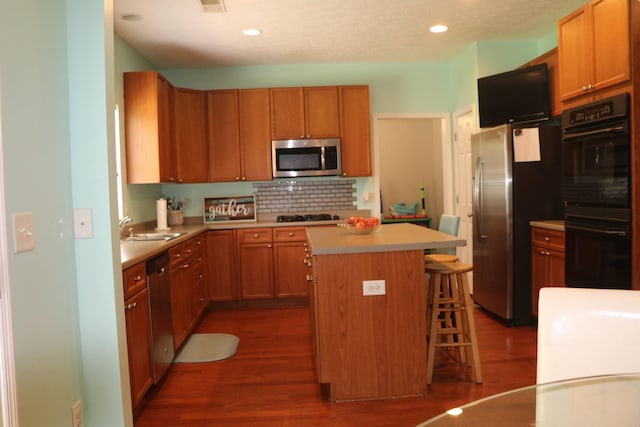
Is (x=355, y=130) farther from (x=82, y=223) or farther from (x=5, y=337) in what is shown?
(x=5, y=337)

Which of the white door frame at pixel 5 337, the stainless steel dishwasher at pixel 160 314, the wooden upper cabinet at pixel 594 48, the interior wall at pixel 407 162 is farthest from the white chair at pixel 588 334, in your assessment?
the interior wall at pixel 407 162

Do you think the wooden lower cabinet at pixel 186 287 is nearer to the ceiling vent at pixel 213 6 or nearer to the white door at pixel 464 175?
the ceiling vent at pixel 213 6

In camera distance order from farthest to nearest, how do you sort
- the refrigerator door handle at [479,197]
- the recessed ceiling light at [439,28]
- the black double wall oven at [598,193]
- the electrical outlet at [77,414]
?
the refrigerator door handle at [479,197] < the recessed ceiling light at [439,28] < the black double wall oven at [598,193] < the electrical outlet at [77,414]

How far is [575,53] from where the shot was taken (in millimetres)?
3299

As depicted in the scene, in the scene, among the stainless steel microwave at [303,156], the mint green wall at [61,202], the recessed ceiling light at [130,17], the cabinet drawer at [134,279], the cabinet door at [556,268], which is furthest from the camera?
the stainless steel microwave at [303,156]

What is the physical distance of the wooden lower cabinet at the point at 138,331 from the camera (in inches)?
95.7

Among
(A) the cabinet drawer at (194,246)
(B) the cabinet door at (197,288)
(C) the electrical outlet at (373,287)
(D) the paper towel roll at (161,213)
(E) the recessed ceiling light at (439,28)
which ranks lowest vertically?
(B) the cabinet door at (197,288)

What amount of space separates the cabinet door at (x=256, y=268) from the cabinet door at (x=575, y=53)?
3.10 metres

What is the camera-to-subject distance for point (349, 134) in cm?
523

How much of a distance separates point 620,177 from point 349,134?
291 cm

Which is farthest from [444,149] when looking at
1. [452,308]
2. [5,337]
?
[5,337]

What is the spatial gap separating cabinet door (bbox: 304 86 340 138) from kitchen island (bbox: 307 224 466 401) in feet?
8.85

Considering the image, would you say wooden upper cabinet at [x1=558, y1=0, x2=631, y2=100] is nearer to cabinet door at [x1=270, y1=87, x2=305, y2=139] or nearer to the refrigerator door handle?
the refrigerator door handle

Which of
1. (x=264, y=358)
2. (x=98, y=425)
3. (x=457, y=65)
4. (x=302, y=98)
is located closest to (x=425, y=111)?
(x=457, y=65)
